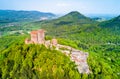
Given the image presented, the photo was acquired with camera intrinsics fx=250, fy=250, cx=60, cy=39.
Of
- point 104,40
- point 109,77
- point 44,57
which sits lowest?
point 104,40

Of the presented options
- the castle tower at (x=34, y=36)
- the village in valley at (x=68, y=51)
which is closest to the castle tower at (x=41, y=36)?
the village in valley at (x=68, y=51)

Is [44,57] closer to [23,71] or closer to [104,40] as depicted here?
[23,71]

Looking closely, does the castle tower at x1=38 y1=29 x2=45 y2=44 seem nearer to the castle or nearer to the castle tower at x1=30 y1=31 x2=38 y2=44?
the castle

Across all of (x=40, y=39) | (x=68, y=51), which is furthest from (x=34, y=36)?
(x=68, y=51)

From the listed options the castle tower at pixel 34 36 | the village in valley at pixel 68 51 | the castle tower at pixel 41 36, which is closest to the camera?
the village in valley at pixel 68 51

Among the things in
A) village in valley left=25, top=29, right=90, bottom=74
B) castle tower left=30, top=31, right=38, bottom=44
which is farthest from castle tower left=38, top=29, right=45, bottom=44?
castle tower left=30, top=31, right=38, bottom=44

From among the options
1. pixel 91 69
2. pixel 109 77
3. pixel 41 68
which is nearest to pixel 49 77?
pixel 41 68

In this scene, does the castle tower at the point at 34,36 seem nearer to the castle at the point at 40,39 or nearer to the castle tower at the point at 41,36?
the castle at the point at 40,39

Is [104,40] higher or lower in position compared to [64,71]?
lower
